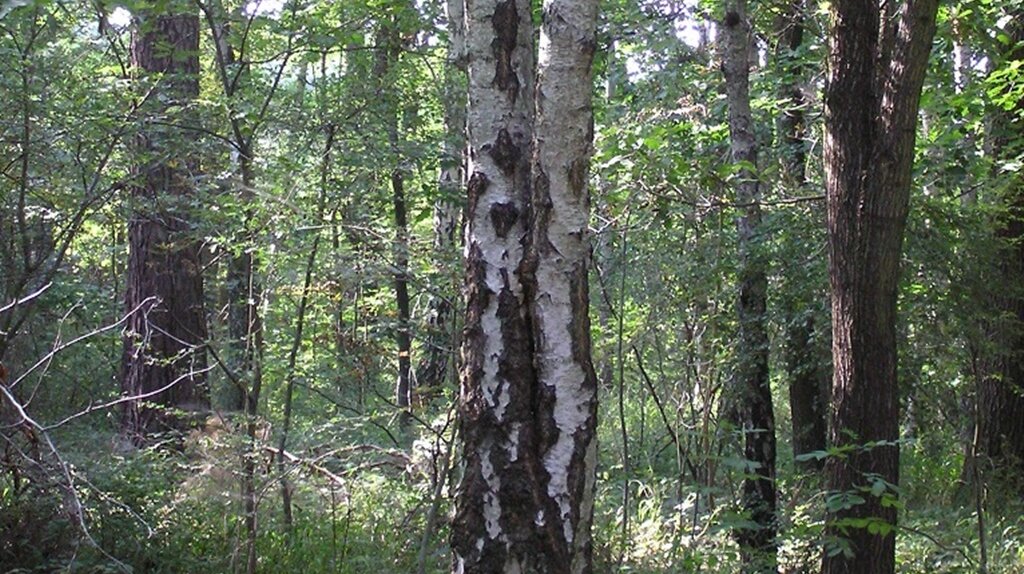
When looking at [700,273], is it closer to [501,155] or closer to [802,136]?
[501,155]

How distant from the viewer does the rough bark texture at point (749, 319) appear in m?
6.77

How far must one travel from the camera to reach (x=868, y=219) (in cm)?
523

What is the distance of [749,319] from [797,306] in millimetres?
323

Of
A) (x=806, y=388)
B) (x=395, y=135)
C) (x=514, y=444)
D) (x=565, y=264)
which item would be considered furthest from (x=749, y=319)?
(x=514, y=444)

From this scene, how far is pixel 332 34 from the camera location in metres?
6.82

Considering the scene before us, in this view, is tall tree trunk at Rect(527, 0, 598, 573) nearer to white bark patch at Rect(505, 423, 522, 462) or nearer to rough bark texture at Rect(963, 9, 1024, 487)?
white bark patch at Rect(505, 423, 522, 462)

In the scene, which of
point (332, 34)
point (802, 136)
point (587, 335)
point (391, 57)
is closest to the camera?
point (587, 335)

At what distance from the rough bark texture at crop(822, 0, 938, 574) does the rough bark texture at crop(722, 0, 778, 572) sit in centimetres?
107

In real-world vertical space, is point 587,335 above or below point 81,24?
below

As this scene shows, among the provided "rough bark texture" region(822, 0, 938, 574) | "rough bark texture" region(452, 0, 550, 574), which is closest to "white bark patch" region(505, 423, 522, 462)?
"rough bark texture" region(452, 0, 550, 574)

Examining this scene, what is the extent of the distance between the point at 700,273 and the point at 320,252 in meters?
2.46

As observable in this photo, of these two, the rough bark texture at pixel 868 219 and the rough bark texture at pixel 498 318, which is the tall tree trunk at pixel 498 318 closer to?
the rough bark texture at pixel 498 318

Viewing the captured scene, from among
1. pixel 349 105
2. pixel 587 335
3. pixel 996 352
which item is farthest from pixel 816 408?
pixel 587 335

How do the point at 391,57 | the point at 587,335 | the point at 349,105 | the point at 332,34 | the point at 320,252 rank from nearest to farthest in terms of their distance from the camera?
the point at 587,335, the point at 320,252, the point at 349,105, the point at 332,34, the point at 391,57
